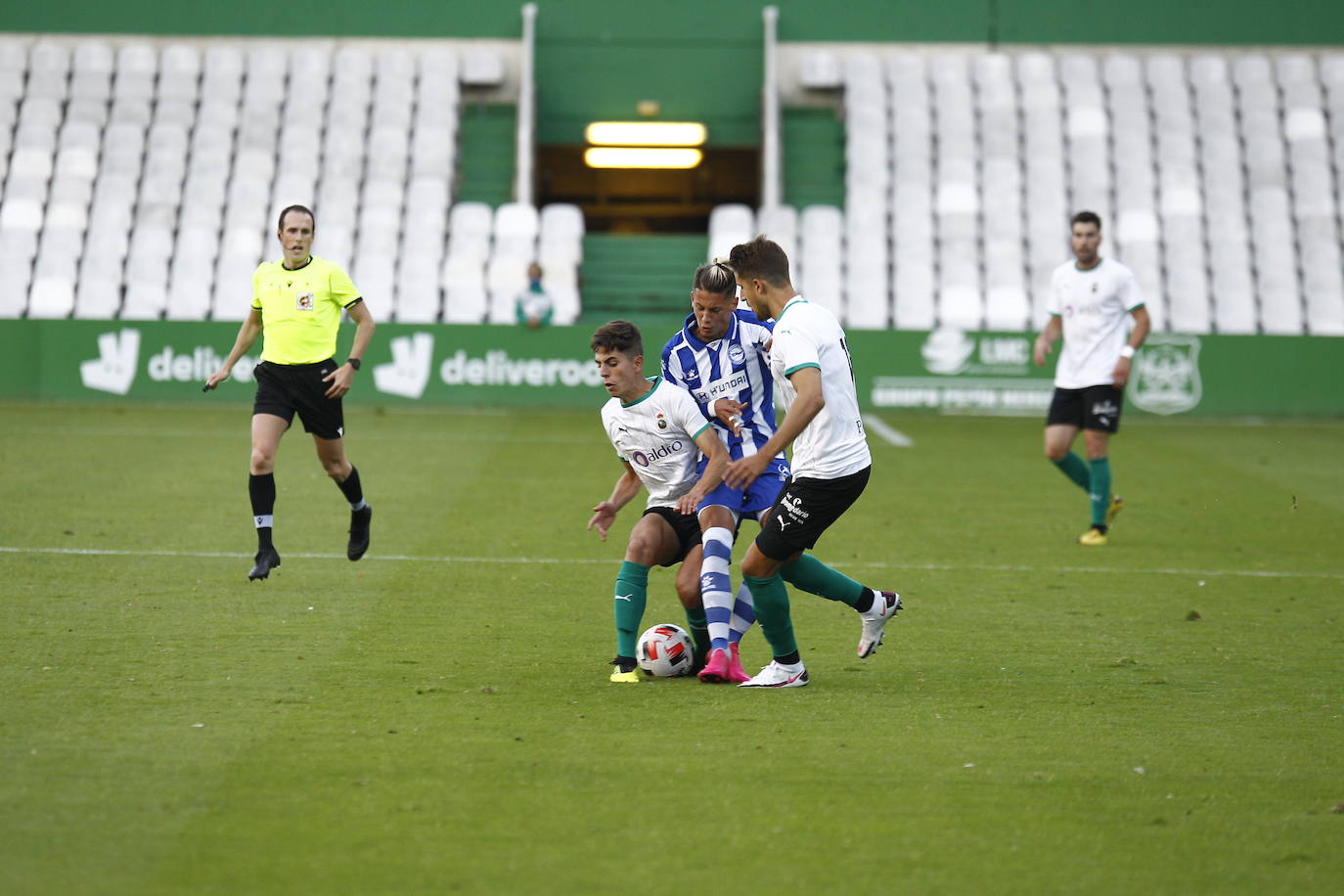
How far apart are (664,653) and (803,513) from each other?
0.87m

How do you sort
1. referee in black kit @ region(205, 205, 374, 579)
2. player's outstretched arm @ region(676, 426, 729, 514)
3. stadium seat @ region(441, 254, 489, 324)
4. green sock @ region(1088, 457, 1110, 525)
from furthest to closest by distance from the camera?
stadium seat @ region(441, 254, 489, 324), green sock @ region(1088, 457, 1110, 525), referee in black kit @ region(205, 205, 374, 579), player's outstretched arm @ region(676, 426, 729, 514)

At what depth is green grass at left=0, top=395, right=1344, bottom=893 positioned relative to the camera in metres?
4.37

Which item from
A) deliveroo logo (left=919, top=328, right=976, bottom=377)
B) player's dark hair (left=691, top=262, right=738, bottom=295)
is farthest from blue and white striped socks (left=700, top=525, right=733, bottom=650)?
deliveroo logo (left=919, top=328, right=976, bottom=377)

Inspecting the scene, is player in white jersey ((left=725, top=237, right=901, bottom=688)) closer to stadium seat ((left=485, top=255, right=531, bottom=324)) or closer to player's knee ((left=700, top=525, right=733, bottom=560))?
player's knee ((left=700, top=525, right=733, bottom=560))

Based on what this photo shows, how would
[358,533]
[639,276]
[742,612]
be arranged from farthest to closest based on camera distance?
[639,276]
[358,533]
[742,612]

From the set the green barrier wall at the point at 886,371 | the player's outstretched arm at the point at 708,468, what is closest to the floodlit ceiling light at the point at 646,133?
the green barrier wall at the point at 886,371

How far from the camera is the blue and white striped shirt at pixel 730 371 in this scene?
263 inches

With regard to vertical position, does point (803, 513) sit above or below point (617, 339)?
below

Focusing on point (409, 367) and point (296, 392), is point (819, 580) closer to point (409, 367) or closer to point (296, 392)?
point (296, 392)

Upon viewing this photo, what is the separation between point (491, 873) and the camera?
420cm

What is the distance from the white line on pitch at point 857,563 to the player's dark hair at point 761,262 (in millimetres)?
3821

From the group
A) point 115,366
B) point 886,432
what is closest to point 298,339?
point 886,432

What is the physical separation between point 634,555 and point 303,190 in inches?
768

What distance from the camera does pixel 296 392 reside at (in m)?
9.21
